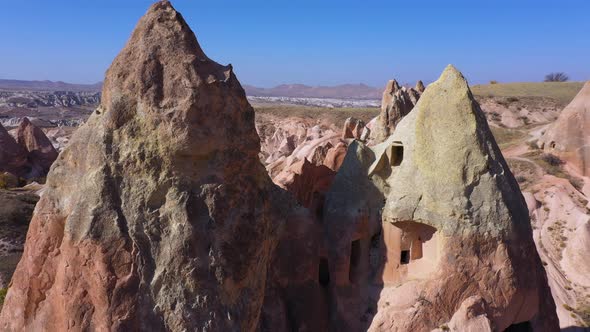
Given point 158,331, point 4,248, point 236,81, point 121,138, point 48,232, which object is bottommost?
point 4,248

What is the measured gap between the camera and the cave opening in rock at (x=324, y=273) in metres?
9.12

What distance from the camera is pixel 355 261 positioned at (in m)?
8.90

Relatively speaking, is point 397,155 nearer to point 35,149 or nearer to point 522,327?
point 522,327

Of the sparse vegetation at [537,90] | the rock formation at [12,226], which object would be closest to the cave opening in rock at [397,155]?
the rock formation at [12,226]

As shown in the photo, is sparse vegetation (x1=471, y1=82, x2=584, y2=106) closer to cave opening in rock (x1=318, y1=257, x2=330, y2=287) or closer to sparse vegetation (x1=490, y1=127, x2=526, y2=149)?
sparse vegetation (x1=490, y1=127, x2=526, y2=149)

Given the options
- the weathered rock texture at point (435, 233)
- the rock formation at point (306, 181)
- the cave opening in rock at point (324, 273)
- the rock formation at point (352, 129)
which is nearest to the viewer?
the weathered rock texture at point (435, 233)

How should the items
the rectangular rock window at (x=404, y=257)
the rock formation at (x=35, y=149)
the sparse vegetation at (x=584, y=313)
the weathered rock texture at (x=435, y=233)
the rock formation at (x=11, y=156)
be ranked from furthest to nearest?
the rock formation at (x=35, y=149) → the rock formation at (x=11, y=156) → the sparse vegetation at (x=584, y=313) → the rectangular rock window at (x=404, y=257) → the weathered rock texture at (x=435, y=233)

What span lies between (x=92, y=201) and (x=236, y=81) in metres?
2.58

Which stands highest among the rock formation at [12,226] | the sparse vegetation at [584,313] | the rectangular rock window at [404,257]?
the rectangular rock window at [404,257]

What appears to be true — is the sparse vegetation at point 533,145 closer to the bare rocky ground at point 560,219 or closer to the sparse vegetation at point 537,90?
the bare rocky ground at point 560,219

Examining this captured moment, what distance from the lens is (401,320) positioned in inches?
315

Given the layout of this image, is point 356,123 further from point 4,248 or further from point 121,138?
point 121,138

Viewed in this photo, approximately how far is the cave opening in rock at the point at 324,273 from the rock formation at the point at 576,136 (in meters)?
21.7

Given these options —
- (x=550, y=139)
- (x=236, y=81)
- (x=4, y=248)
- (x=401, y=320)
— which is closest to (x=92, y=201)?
(x=236, y=81)
